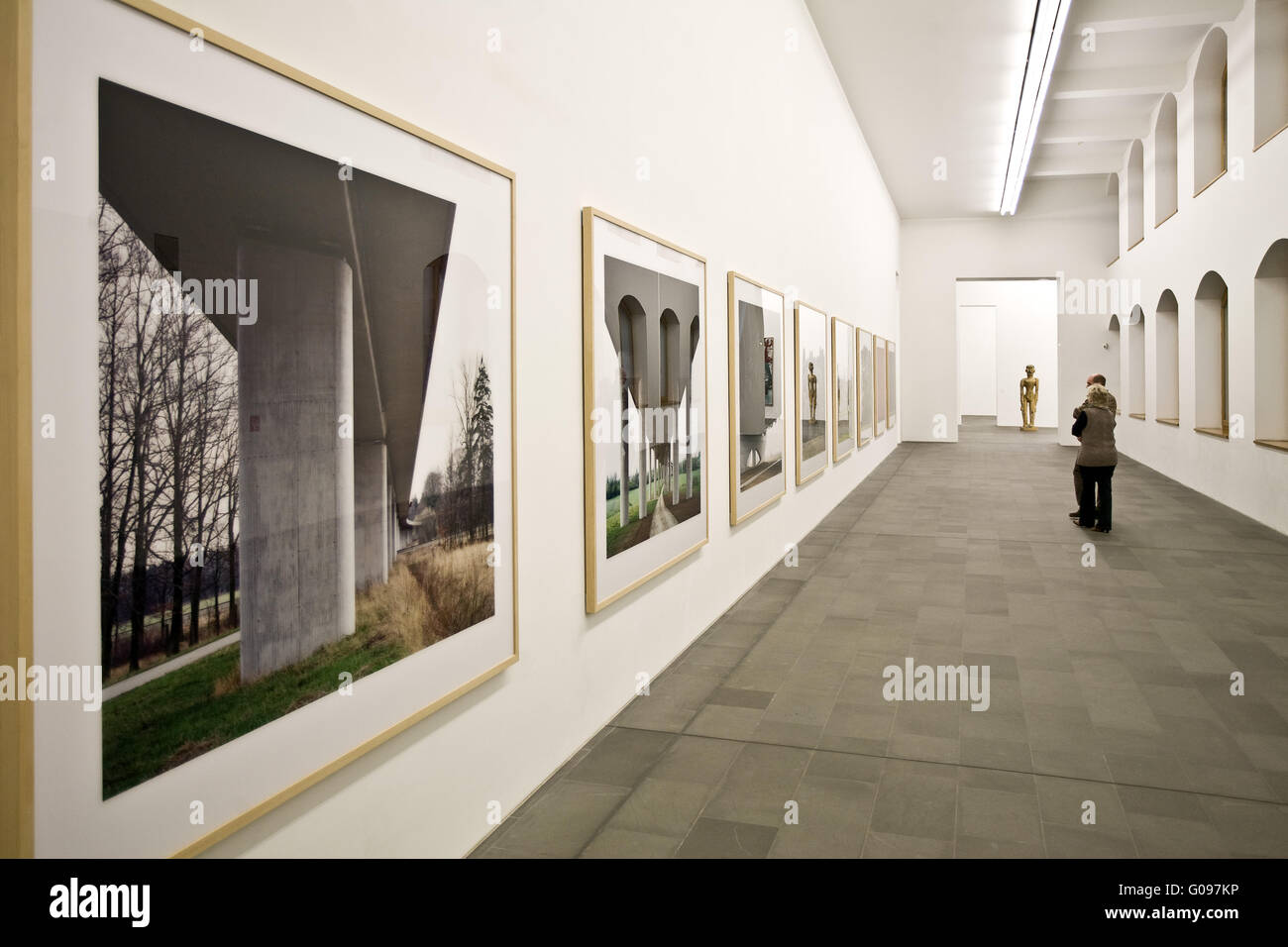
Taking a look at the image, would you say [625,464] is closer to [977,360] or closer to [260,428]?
[260,428]

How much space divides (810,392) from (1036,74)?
7.17 m

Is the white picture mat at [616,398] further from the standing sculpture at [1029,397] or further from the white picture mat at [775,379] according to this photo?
the standing sculpture at [1029,397]

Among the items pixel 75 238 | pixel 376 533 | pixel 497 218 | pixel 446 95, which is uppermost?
pixel 446 95

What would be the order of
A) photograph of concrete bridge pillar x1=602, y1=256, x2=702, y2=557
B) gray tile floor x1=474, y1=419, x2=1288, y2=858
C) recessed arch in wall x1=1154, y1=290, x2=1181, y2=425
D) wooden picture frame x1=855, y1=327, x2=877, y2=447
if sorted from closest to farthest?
gray tile floor x1=474, y1=419, x2=1288, y2=858 → photograph of concrete bridge pillar x1=602, y1=256, x2=702, y2=557 → wooden picture frame x1=855, y1=327, x2=877, y2=447 → recessed arch in wall x1=1154, y1=290, x2=1181, y2=425

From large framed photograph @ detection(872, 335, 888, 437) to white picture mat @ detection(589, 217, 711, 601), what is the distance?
14251mm

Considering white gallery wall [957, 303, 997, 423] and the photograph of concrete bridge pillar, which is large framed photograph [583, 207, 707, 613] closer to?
the photograph of concrete bridge pillar

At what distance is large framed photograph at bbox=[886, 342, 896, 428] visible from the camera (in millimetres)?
23406

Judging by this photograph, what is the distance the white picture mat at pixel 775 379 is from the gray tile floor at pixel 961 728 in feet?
3.09

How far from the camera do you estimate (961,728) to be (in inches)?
216

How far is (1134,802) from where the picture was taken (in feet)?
14.6

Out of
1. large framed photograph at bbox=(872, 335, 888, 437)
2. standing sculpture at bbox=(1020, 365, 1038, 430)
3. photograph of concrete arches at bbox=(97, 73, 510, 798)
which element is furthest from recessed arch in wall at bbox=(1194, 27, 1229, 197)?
standing sculpture at bbox=(1020, 365, 1038, 430)
